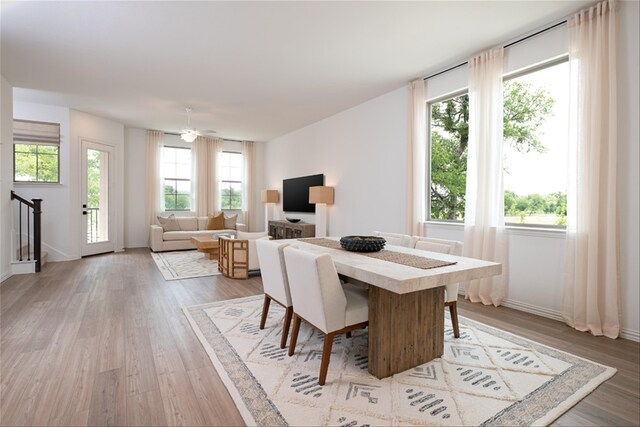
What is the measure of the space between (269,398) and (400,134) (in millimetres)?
3942

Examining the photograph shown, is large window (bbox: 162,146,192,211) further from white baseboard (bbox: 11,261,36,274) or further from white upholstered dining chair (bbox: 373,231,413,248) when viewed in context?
white upholstered dining chair (bbox: 373,231,413,248)

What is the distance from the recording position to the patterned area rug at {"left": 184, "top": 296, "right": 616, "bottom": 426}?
1.60m

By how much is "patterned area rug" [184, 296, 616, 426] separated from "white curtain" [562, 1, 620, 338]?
29.9 inches

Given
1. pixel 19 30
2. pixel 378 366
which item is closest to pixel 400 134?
pixel 378 366

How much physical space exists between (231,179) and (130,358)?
703 centimetres

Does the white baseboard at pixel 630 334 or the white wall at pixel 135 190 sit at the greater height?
the white wall at pixel 135 190

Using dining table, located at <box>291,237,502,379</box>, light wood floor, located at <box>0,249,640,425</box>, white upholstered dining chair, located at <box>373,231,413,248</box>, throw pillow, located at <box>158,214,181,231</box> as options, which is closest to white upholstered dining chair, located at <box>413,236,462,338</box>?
white upholstered dining chair, located at <box>373,231,413,248</box>

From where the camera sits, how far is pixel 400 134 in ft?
15.3

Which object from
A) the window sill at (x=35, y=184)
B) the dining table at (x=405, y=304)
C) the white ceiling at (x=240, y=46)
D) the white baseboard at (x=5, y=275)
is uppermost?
the white ceiling at (x=240, y=46)

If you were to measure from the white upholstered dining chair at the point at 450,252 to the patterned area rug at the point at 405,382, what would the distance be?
17cm

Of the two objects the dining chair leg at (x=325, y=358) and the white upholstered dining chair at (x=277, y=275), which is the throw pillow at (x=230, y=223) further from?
the dining chair leg at (x=325, y=358)

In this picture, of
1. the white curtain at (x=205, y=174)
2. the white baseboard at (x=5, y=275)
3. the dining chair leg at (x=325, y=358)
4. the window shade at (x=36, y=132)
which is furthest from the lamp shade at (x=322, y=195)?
the window shade at (x=36, y=132)

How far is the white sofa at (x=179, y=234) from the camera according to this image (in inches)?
267

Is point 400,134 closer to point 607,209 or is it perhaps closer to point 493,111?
point 493,111
